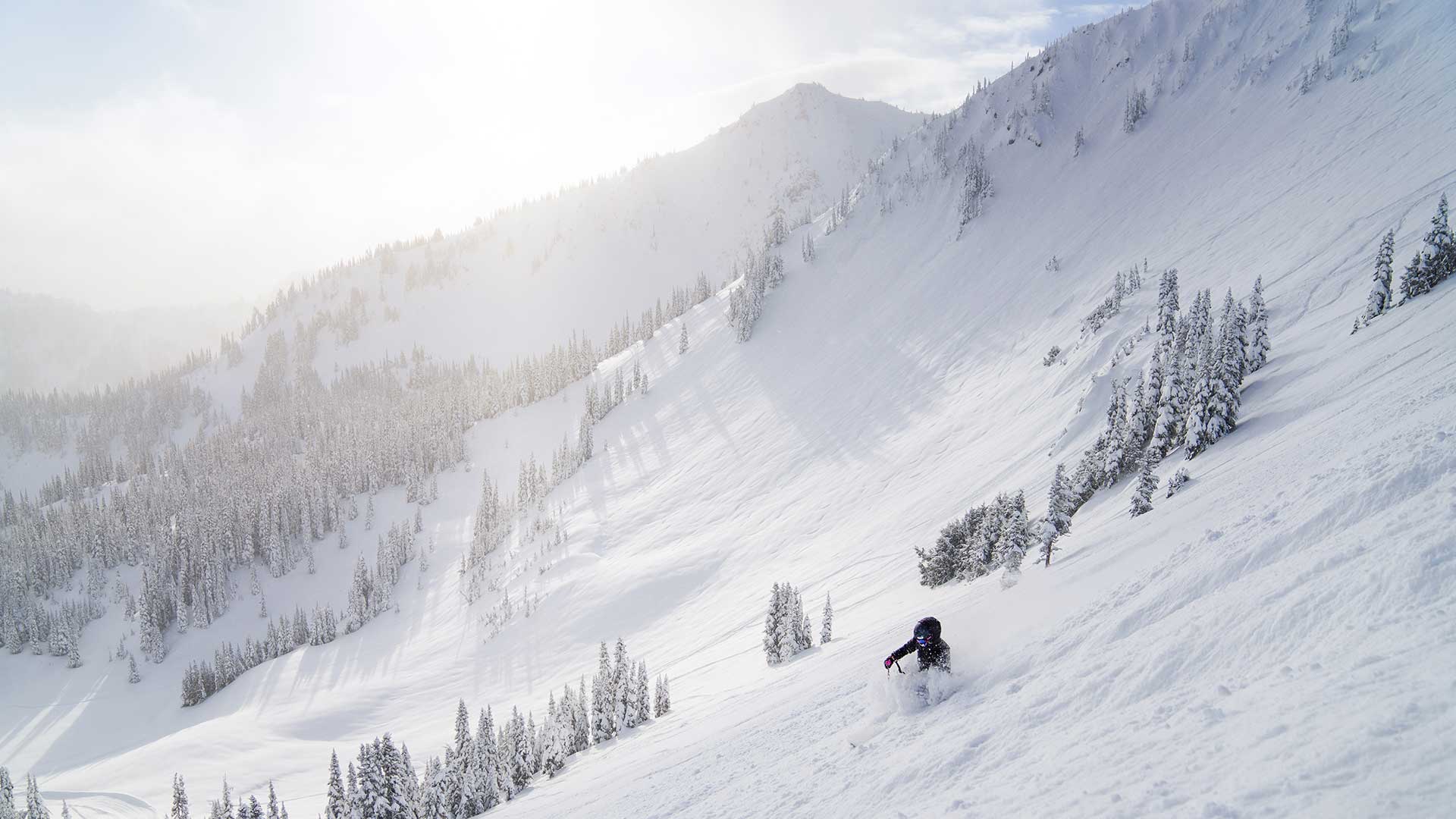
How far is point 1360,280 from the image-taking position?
33.4m

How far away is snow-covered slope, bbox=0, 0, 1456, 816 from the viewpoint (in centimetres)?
688

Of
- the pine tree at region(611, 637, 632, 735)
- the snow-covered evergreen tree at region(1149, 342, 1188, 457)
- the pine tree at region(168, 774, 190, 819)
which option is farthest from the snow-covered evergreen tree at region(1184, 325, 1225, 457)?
the pine tree at region(168, 774, 190, 819)

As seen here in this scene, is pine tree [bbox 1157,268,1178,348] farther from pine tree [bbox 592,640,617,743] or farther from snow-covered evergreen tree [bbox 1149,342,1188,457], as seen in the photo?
pine tree [bbox 592,640,617,743]

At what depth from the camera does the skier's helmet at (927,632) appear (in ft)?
34.5

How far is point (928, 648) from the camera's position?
34.8 ft

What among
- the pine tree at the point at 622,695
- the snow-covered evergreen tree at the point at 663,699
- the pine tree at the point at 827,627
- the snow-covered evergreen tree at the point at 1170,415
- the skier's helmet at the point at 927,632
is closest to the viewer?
the skier's helmet at the point at 927,632

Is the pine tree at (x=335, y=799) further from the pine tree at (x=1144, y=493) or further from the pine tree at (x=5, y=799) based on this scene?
the pine tree at (x=1144, y=493)

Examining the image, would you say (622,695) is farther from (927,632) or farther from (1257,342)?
(1257,342)

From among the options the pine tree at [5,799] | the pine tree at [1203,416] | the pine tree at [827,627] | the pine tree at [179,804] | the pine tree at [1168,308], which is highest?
the pine tree at [1168,308]

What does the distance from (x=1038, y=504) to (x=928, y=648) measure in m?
21.9

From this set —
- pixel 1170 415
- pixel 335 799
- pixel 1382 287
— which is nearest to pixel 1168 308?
pixel 1382 287

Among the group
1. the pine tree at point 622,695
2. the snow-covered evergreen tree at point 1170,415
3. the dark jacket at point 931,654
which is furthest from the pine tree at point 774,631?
the dark jacket at point 931,654

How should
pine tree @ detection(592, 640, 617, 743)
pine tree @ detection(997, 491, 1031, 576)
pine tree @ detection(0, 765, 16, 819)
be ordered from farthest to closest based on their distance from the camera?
1. pine tree @ detection(0, 765, 16, 819)
2. pine tree @ detection(592, 640, 617, 743)
3. pine tree @ detection(997, 491, 1031, 576)

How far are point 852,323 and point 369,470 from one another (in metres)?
89.9
